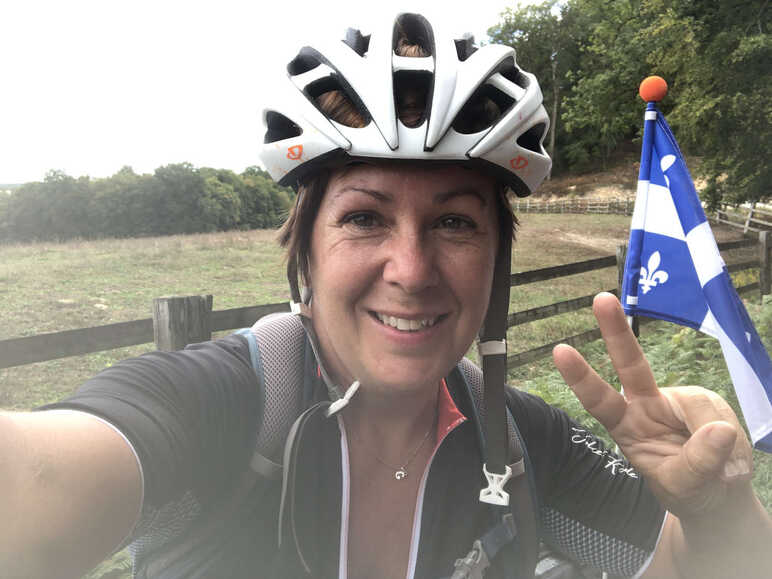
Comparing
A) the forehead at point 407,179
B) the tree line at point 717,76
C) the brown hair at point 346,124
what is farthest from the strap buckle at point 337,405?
the tree line at point 717,76

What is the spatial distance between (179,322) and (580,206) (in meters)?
38.1

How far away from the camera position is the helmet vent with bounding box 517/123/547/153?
1.63m

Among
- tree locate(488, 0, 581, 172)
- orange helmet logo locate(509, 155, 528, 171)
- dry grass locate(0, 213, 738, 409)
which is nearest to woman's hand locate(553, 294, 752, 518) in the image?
orange helmet logo locate(509, 155, 528, 171)

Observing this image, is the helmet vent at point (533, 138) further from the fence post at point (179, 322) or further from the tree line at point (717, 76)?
the tree line at point (717, 76)

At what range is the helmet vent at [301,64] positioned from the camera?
5.19 feet

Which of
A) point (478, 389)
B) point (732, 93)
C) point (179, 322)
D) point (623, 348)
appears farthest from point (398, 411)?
point (732, 93)

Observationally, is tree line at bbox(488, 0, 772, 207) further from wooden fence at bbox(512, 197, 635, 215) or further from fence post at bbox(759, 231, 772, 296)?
wooden fence at bbox(512, 197, 635, 215)

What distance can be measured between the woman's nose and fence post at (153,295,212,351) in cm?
240

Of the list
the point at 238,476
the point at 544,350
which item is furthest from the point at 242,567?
the point at 544,350

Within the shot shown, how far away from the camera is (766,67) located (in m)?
9.58

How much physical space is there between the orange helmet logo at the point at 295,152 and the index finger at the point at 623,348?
903mm

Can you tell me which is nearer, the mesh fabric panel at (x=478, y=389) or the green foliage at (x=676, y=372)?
the mesh fabric panel at (x=478, y=389)

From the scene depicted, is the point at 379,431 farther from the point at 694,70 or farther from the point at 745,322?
the point at 694,70

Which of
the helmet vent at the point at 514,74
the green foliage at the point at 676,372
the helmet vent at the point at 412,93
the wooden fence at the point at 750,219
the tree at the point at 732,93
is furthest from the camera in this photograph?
the wooden fence at the point at 750,219
